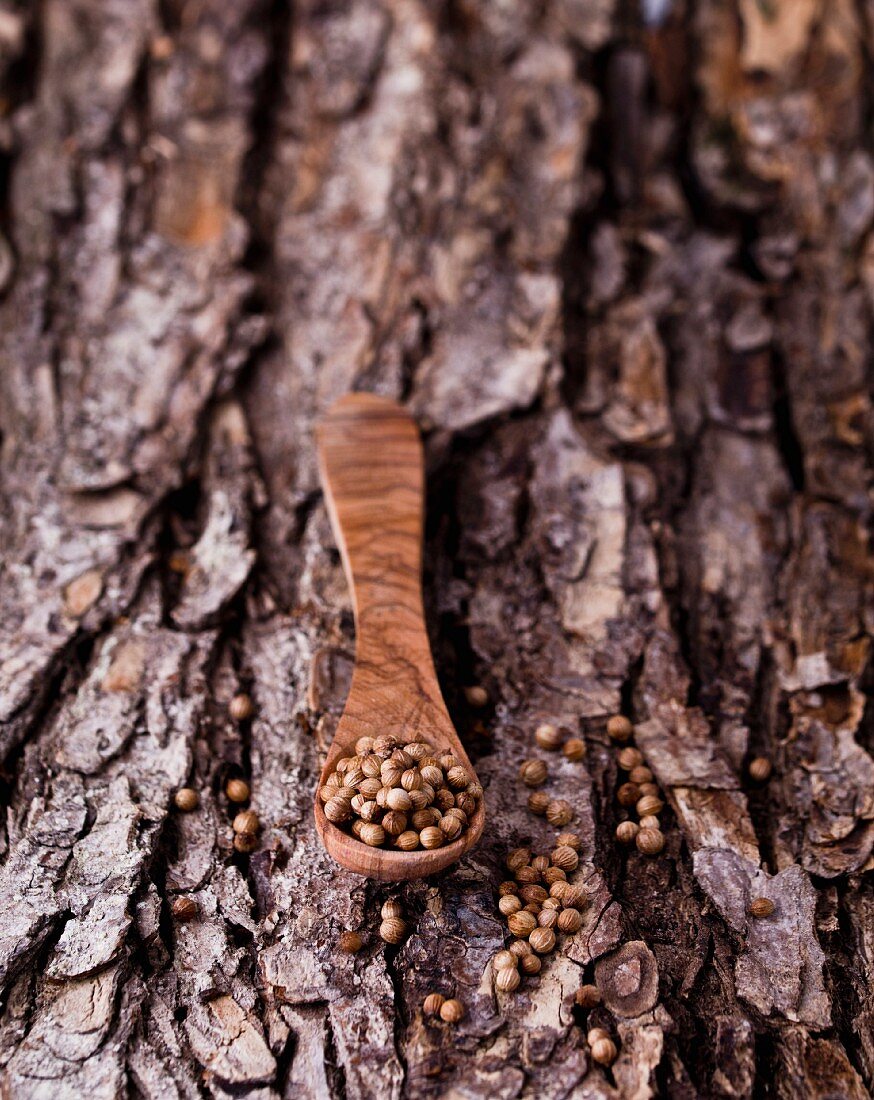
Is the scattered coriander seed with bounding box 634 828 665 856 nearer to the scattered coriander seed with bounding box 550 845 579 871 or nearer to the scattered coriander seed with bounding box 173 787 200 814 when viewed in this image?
the scattered coriander seed with bounding box 550 845 579 871

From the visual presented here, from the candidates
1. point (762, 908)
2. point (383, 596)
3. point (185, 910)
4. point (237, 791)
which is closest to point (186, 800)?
point (237, 791)

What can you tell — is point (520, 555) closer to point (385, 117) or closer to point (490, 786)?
point (490, 786)

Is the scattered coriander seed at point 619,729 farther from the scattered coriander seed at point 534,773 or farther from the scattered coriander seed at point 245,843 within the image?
the scattered coriander seed at point 245,843

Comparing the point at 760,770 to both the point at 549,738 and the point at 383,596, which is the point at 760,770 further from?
the point at 383,596

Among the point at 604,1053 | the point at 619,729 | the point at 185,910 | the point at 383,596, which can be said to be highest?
the point at 383,596

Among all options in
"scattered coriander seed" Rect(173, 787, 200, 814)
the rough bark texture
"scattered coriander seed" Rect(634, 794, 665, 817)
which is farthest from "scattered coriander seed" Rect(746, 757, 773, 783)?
"scattered coriander seed" Rect(173, 787, 200, 814)

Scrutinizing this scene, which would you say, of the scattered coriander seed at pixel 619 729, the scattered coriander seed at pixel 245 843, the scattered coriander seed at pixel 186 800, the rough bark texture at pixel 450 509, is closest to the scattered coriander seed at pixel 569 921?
the rough bark texture at pixel 450 509
